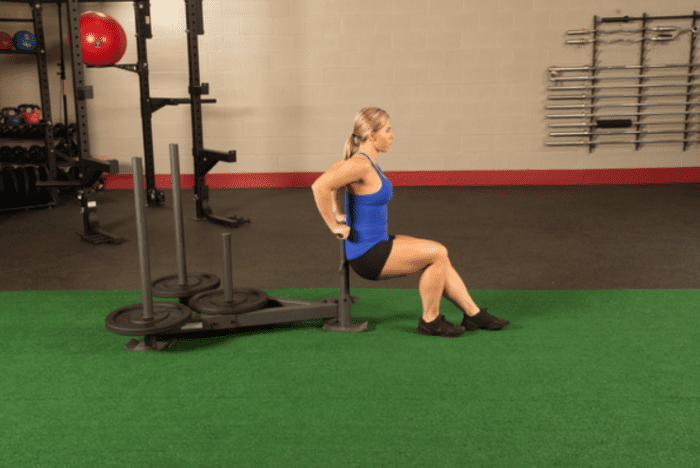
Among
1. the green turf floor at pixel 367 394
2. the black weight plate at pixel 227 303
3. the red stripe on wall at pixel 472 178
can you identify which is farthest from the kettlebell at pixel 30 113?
the black weight plate at pixel 227 303

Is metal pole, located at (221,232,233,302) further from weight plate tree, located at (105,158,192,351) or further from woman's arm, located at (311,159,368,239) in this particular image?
woman's arm, located at (311,159,368,239)

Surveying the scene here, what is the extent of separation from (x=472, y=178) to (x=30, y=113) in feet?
16.4

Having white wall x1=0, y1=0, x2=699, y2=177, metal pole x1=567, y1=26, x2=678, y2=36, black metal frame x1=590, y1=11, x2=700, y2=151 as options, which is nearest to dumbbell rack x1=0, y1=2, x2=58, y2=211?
white wall x1=0, y1=0, x2=699, y2=177

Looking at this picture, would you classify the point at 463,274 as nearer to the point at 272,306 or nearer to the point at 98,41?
the point at 272,306

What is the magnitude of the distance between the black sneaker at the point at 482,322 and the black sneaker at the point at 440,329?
0.19ft

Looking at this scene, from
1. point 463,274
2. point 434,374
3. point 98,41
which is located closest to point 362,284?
point 463,274

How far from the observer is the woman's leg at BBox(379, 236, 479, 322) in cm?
258

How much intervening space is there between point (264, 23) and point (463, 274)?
15.6 ft

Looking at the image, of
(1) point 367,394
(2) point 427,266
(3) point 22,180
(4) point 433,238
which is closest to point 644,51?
(4) point 433,238

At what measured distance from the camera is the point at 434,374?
2307 mm

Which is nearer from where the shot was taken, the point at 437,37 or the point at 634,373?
the point at 634,373

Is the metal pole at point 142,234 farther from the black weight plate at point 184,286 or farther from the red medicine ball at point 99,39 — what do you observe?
the red medicine ball at point 99,39

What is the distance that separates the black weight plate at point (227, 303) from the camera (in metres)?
2.65

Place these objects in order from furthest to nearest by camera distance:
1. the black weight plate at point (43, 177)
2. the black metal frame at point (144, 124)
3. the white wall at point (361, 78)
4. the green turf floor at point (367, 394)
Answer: the white wall at point (361, 78), the black weight plate at point (43, 177), the black metal frame at point (144, 124), the green turf floor at point (367, 394)
